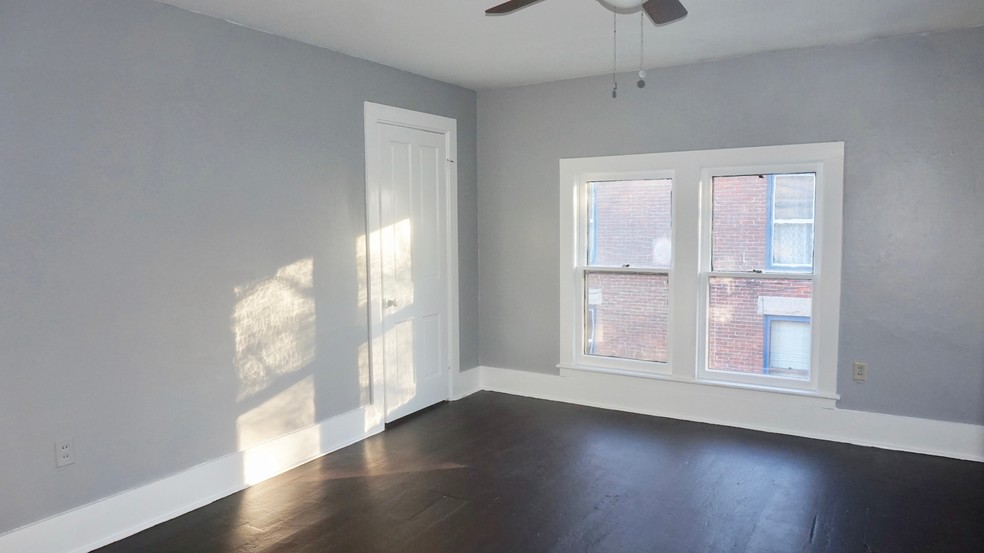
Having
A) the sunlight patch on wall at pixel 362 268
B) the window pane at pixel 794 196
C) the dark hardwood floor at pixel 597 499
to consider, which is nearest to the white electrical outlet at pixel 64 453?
the dark hardwood floor at pixel 597 499

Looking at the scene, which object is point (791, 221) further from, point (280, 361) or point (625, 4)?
point (280, 361)

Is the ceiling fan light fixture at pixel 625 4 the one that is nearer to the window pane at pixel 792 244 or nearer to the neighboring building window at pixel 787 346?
the window pane at pixel 792 244

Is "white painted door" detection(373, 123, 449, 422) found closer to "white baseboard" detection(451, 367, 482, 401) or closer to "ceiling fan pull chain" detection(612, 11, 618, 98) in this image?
"white baseboard" detection(451, 367, 482, 401)

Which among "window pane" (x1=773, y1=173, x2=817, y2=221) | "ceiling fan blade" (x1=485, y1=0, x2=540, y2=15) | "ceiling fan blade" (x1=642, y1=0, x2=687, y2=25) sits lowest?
"window pane" (x1=773, y1=173, x2=817, y2=221)

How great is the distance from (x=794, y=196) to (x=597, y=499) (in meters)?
2.31

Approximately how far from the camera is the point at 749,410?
440 cm

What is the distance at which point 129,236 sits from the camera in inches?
118

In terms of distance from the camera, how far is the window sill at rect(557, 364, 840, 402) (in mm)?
4156

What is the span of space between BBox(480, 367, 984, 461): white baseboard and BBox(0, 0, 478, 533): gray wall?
5.69 feet

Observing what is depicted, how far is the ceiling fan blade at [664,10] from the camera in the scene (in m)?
2.27

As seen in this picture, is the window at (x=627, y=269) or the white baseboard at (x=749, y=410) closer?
the white baseboard at (x=749, y=410)

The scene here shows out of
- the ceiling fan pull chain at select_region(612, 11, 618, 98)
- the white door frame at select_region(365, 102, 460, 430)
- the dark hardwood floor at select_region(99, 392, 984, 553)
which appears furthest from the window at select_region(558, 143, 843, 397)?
the white door frame at select_region(365, 102, 460, 430)

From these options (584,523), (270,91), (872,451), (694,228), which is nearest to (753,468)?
(872,451)

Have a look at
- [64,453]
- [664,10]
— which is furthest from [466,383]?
[664,10]
